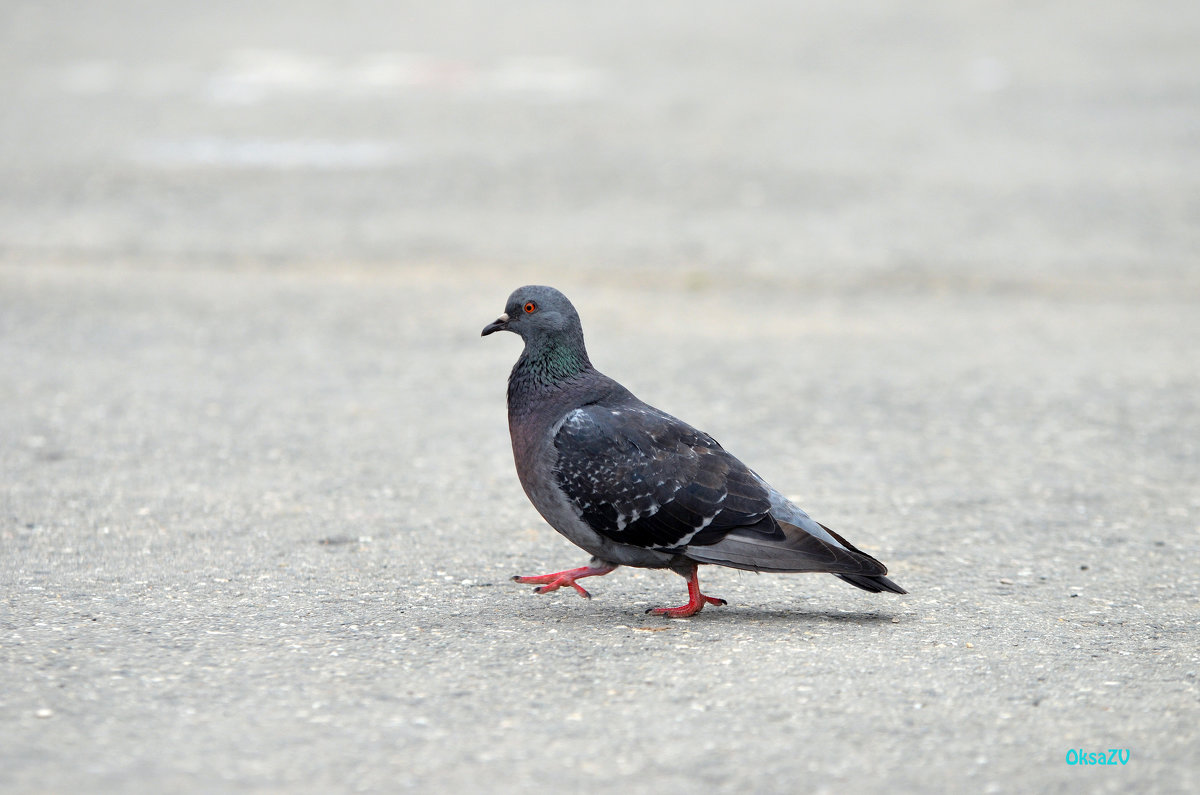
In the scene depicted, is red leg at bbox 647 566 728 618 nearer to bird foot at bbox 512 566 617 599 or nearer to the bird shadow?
the bird shadow

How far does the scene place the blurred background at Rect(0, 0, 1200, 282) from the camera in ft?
34.1

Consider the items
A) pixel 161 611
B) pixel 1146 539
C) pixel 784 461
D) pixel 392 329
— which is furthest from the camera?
pixel 392 329

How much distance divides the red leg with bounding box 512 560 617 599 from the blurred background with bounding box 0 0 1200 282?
5.51m

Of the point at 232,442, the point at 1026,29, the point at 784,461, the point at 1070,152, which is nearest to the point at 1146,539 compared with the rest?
the point at 784,461

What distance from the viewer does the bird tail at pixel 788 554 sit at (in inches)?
165

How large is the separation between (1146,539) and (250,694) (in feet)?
12.3

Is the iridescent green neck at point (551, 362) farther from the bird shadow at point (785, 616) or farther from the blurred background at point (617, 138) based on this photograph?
the blurred background at point (617, 138)

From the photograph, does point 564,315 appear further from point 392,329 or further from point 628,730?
point 392,329

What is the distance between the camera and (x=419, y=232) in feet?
34.7

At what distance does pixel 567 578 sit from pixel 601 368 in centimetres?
349

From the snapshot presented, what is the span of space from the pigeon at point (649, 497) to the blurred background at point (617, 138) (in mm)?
5528

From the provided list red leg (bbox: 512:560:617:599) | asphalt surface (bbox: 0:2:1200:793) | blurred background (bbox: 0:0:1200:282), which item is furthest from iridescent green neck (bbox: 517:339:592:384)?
blurred background (bbox: 0:0:1200:282)

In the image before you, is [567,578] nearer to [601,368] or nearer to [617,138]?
[601,368]

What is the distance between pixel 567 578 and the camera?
4621mm
